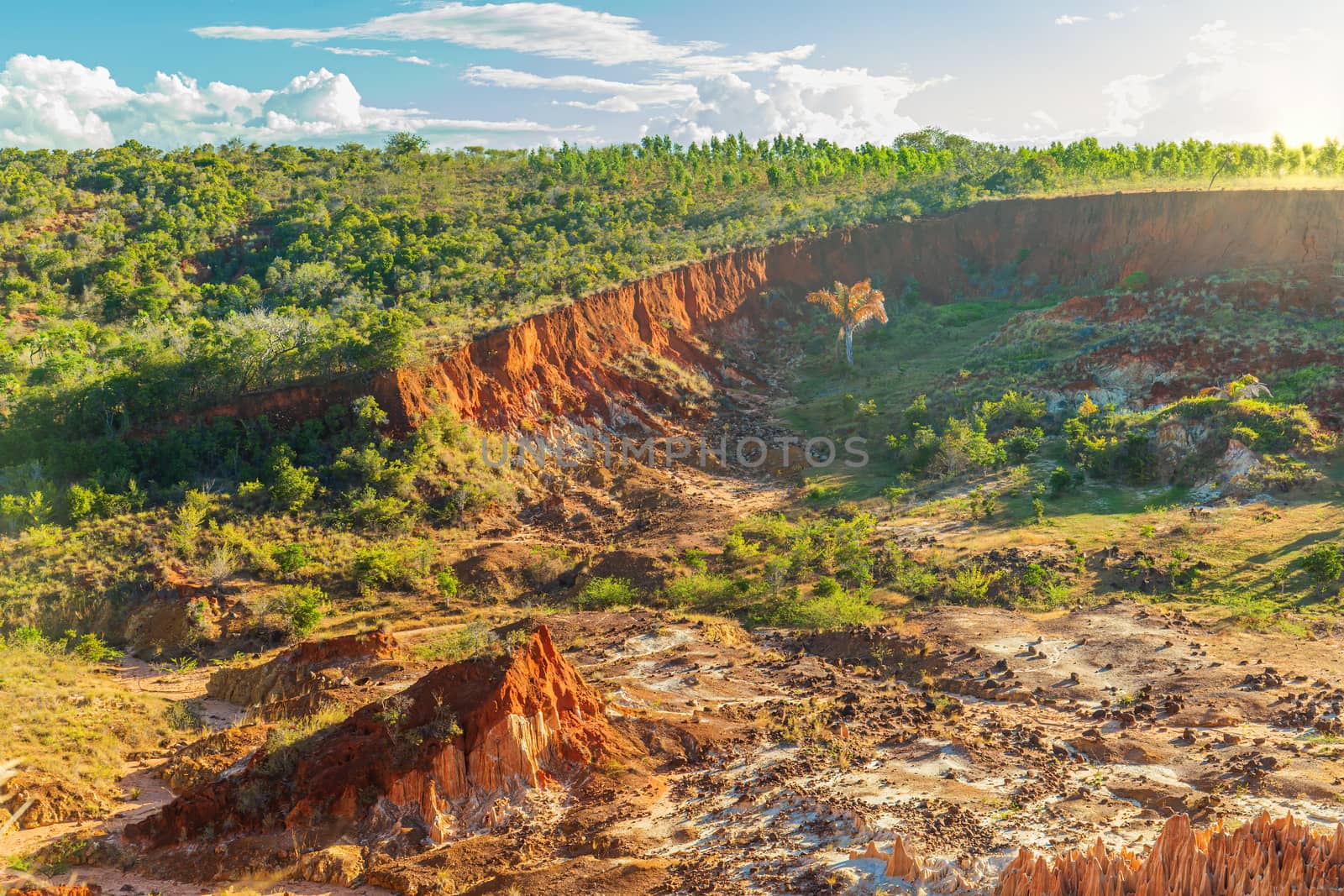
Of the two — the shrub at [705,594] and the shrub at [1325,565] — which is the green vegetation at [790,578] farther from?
the shrub at [1325,565]

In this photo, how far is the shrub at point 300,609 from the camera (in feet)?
64.1

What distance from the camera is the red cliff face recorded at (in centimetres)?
2856

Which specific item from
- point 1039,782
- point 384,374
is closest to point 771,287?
point 384,374

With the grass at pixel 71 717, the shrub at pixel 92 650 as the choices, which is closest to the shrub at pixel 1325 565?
the grass at pixel 71 717

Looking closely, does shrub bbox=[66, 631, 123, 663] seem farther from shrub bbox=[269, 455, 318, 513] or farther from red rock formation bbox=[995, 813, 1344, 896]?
red rock formation bbox=[995, 813, 1344, 896]

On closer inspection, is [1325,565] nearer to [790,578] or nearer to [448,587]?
[790,578]

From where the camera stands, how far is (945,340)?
4250 centimetres

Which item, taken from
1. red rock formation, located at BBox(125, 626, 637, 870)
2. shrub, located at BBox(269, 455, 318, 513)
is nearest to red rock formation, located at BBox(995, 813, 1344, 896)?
red rock formation, located at BBox(125, 626, 637, 870)

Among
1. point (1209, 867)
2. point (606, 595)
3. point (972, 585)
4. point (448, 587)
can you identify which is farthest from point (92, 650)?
point (1209, 867)

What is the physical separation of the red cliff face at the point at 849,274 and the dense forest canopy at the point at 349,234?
1.21m

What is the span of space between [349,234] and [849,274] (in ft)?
84.7

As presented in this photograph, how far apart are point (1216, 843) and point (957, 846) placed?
283 centimetres

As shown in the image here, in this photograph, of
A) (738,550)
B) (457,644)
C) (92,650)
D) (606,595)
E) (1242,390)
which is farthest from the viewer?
(1242,390)

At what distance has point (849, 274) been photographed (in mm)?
49125
